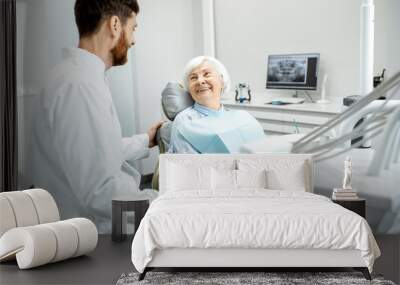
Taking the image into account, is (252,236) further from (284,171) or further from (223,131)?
(223,131)

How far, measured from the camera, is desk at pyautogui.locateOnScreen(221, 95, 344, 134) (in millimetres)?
5633

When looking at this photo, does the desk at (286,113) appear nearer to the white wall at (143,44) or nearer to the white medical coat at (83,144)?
the white wall at (143,44)

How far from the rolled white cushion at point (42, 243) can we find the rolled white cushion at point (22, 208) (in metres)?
0.27

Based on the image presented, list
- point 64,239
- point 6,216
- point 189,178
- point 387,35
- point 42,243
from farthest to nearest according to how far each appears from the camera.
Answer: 1. point 387,35
2. point 189,178
3. point 6,216
4. point 64,239
5. point 42,243

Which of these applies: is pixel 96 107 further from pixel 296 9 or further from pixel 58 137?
pixel 296 9

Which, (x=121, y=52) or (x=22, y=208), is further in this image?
(x=121, y=52)

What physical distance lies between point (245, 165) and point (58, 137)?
187 centimetres

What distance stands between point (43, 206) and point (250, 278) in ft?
6.11

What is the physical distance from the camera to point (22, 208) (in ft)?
16.7

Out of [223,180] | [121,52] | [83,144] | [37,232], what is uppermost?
[121,52]

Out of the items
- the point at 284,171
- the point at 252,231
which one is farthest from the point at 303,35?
the point at 252,231

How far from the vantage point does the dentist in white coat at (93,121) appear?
6145 mm

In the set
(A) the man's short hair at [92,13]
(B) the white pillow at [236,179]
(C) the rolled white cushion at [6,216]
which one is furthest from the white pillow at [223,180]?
(A) the man's short hair at [92,13]

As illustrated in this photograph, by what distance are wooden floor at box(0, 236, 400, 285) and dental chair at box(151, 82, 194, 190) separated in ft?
3.43
